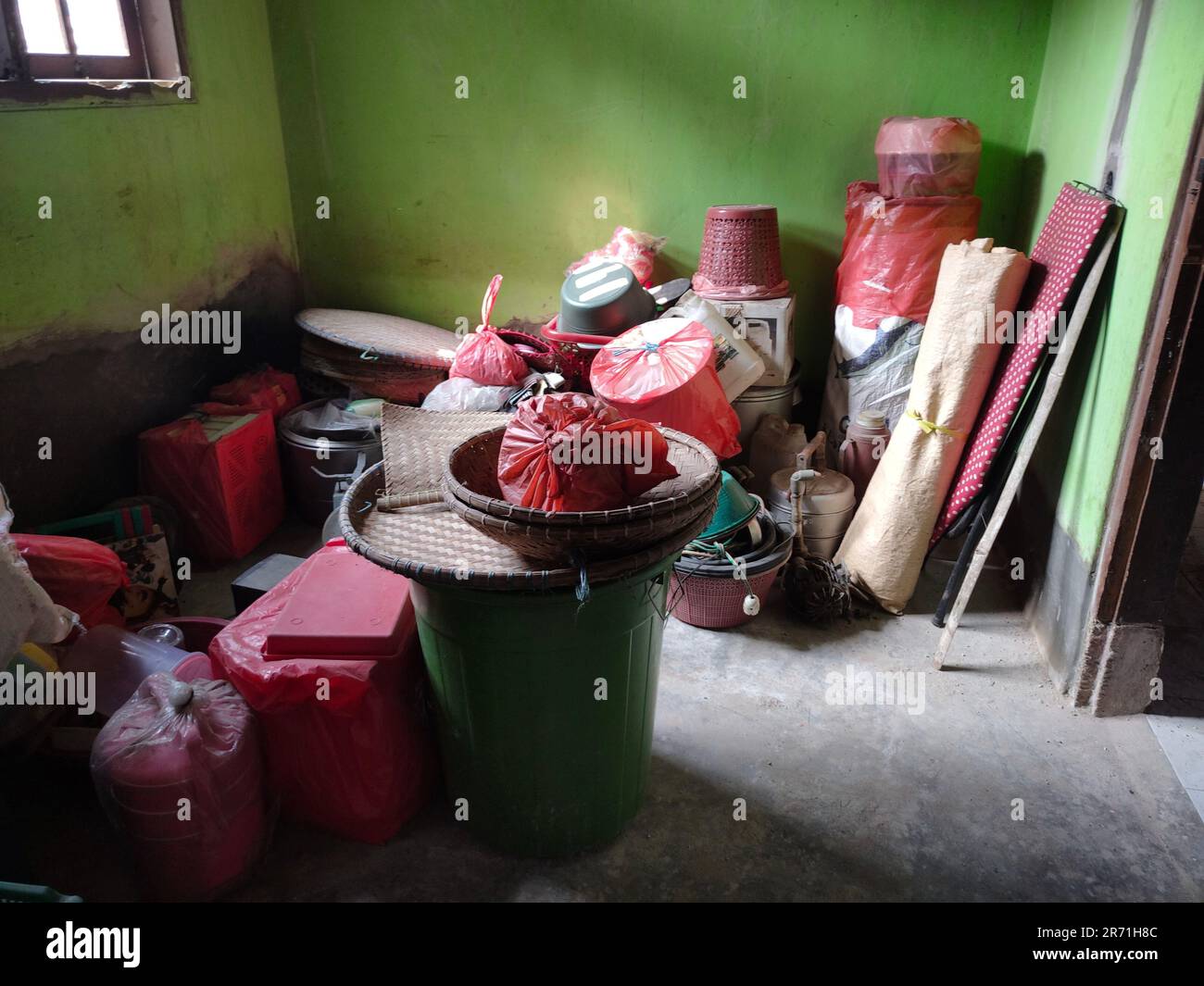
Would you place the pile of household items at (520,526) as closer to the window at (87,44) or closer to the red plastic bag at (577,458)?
the red plastic bag at (577,458)

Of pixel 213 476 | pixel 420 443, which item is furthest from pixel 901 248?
pixel 213 476

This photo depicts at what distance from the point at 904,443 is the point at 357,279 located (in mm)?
2714

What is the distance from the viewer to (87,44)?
112 inches

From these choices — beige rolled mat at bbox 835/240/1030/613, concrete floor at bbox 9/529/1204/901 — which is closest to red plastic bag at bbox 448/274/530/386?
concrete floor at bbox 9/529/1204/901

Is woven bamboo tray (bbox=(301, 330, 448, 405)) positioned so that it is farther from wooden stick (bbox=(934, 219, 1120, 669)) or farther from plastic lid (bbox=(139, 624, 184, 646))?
wooden stick (bbox=(934, 219, 1120, 669))

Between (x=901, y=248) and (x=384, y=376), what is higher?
(x=901, y=248)

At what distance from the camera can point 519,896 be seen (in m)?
1.80

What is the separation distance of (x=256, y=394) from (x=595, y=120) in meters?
1.91

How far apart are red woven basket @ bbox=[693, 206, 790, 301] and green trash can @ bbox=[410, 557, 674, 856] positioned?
1953 mm

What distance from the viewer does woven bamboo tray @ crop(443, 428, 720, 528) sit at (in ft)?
4.58

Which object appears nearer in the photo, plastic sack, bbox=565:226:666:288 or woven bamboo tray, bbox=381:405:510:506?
woven bamboo tray, bbox=381:405:510:506

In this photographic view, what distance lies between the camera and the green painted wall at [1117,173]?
6.52 feet

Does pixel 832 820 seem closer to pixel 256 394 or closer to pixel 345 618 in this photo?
pixel 345 618
